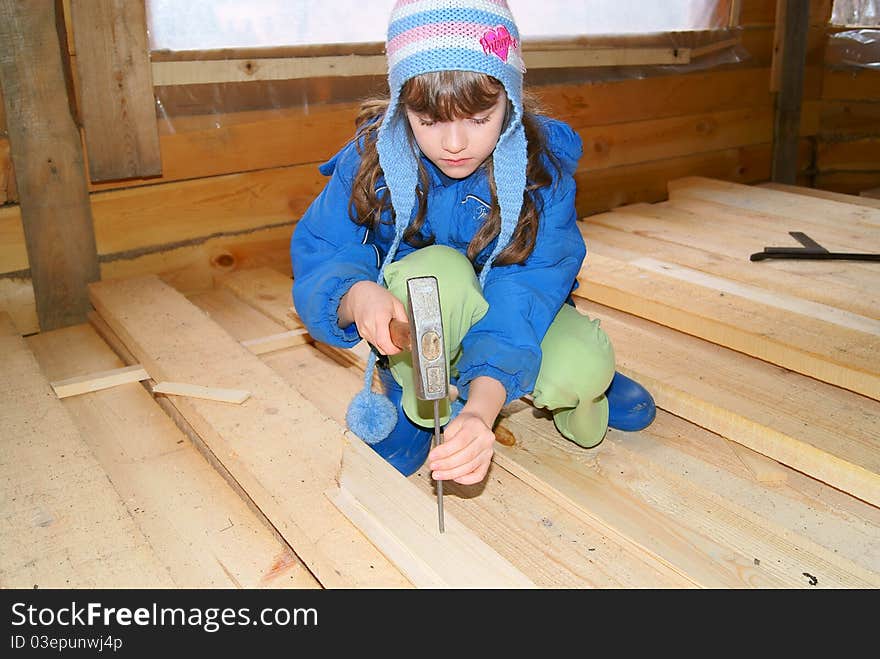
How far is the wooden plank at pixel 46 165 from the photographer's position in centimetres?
229

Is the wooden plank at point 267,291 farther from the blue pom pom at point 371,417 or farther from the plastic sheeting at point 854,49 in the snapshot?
the plastic sheeting at point 854,49

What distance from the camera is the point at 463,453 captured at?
124cm

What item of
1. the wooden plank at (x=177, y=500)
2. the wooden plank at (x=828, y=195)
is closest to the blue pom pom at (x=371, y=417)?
the wooden plank at (x=177, y=500)

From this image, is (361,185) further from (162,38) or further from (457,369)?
(162,38)

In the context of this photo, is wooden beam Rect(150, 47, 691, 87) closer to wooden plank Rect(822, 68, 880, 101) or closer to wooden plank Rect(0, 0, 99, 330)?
wooden plank Rect(0, 0, 99, 330)

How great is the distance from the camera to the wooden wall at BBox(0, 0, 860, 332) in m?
2.56

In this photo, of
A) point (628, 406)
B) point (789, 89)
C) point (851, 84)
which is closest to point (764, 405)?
point (628, 406)

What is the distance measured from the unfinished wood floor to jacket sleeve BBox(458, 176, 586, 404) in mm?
247

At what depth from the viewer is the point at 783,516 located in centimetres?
155

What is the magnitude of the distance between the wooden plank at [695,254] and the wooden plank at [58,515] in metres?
1.76

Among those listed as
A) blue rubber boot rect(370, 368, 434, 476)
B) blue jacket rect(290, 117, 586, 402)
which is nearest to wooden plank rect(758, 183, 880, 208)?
blue jacket rect(290, 117, 586, 402)

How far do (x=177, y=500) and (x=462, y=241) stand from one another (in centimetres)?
74

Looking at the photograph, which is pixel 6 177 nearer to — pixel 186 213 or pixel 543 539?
pixel 186 213
